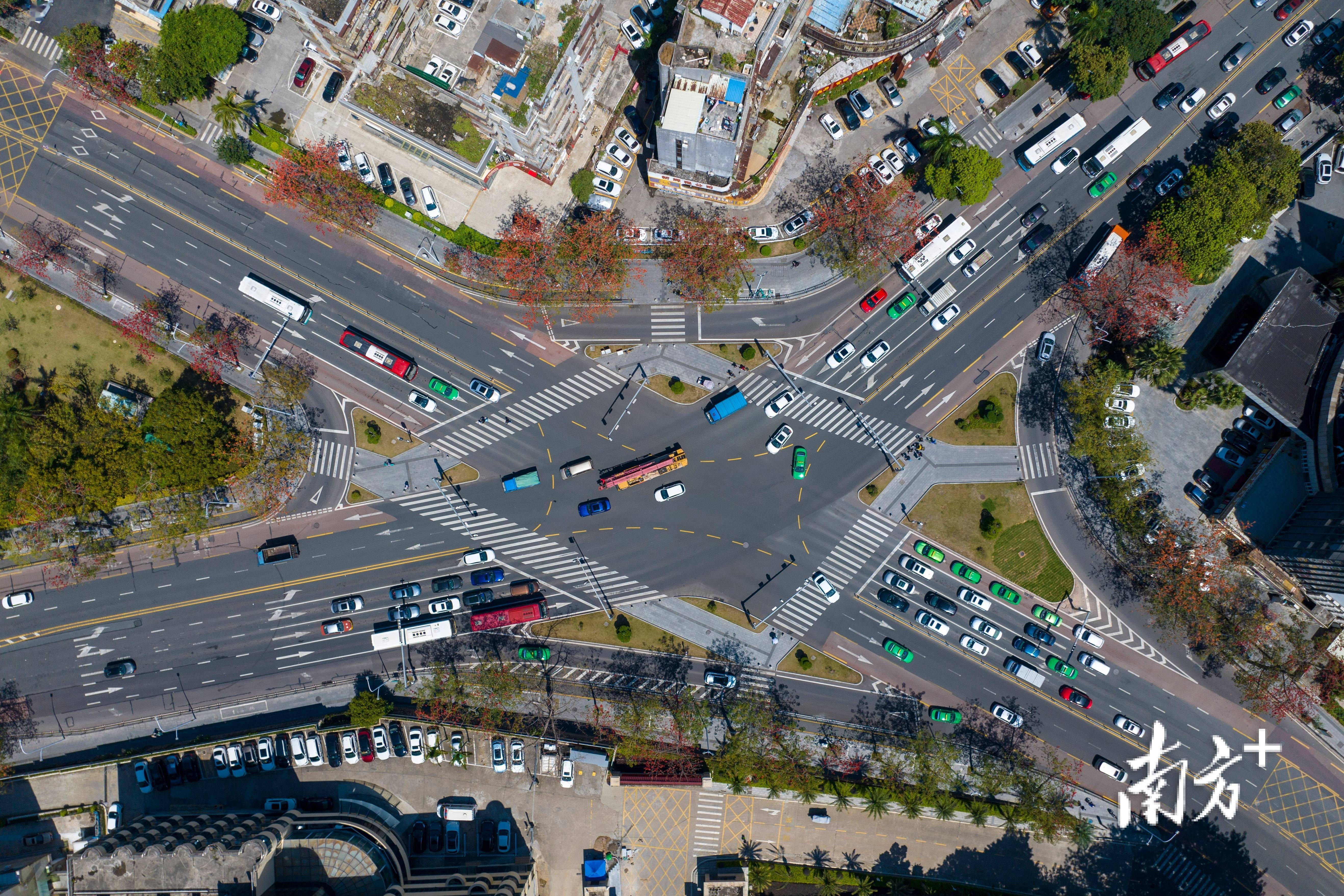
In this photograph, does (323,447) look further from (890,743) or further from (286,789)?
(890,743)

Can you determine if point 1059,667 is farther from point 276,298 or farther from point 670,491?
point 276,298

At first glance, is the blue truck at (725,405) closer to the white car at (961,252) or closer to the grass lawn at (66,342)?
the white car at (961,252)

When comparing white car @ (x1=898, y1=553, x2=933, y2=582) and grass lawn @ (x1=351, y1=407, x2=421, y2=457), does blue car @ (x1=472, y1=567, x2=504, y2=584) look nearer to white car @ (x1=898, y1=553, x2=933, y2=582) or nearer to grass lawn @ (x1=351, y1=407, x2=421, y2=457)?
grass lawn @ (x1=351, y1=407, x2=421, y2=457)

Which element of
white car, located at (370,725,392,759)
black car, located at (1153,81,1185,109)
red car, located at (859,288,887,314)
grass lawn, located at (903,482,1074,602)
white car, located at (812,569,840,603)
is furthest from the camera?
black car, located at (1153,81,1185,109)

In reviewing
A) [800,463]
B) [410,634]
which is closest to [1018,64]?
[800,463]

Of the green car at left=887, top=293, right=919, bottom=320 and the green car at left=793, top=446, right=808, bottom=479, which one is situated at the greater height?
the green car at left=887, top=293, right=919, bottom=320

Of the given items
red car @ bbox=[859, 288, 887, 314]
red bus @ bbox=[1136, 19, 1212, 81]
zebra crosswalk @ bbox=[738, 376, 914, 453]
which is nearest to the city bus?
red bus @ bbox=[1136, 19, 1212, 81]
